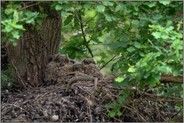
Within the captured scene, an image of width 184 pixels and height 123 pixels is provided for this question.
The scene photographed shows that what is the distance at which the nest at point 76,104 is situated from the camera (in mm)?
3285

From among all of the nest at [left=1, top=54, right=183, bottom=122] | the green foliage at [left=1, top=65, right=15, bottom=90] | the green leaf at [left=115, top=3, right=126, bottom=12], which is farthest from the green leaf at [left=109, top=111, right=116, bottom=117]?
the green foliage at [left=1, top=65, right=15, bottom=90]

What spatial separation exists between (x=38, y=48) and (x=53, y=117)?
770 millimetres

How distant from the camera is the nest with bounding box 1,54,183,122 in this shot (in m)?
3.29

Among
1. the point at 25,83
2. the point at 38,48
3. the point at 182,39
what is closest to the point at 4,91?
Answer: the point at 25,83

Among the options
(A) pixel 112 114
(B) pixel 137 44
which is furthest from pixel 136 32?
(A) pixel 112 114

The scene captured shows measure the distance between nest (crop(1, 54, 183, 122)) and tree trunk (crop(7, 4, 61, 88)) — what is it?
153 millimetres

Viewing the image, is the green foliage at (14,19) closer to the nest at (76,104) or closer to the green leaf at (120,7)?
the green leaf at (120,7)

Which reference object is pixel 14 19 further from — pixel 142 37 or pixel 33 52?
pixel 33 52

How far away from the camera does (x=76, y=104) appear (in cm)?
340

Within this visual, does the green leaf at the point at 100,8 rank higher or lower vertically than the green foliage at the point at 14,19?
higher

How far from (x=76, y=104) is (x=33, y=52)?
66cm

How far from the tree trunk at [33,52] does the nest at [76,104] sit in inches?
6.0

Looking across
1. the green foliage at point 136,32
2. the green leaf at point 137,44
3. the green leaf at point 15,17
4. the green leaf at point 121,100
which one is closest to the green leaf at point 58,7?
the green foliage at point 136,32

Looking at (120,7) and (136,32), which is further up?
(120,7)
